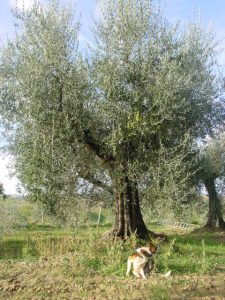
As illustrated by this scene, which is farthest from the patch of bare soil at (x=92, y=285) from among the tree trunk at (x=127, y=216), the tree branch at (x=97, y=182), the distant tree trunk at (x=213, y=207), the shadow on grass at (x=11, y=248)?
the distant tree trunk at (x=213, y=207)

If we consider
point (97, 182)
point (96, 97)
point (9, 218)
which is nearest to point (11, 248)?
point (9, 218)

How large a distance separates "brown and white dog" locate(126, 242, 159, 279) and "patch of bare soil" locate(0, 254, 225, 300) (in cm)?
19

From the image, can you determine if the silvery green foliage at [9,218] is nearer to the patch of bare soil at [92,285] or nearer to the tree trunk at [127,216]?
the tree trunk at [127,216]

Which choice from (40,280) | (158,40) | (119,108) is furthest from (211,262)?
(158,40)

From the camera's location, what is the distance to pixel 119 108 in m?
13.6

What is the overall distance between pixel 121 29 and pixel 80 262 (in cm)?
772

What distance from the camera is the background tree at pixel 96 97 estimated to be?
13680 millimetres

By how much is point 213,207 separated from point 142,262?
17.6 m

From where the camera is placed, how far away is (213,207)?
2619cm

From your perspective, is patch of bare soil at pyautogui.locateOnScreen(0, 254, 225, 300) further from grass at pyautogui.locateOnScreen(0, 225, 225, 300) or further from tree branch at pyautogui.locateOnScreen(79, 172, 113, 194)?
tree branch at pyautogui.locateOnScreen(79, 172, 113, 194)

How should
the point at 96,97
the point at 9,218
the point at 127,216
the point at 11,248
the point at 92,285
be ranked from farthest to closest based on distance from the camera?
the point at 9,218 < the point at 11,248 < the point at 127,216 < the point at 96,97 < the point at 92,285

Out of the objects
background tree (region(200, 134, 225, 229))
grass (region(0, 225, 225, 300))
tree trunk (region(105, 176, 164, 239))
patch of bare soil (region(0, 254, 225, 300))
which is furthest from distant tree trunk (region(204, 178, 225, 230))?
patch of bare soil (region(0, 254, 225, 300))

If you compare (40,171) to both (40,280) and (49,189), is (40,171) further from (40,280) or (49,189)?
(40,280)

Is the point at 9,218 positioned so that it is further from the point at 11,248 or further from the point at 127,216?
the point at 127,216
